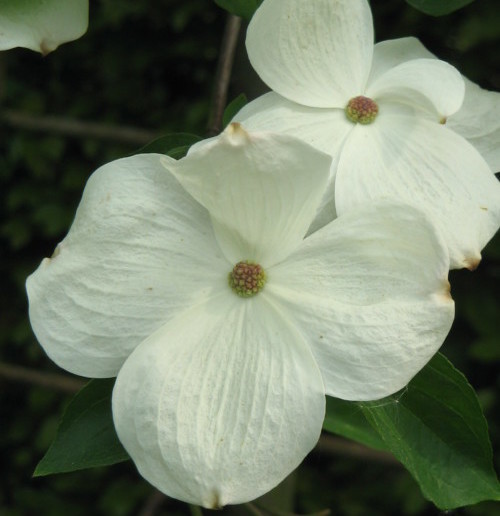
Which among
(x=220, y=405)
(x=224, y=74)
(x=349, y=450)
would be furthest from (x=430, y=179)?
(x=349, y=450)

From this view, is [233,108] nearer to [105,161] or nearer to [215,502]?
[215,502]

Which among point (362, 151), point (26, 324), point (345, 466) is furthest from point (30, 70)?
point (362, 151)

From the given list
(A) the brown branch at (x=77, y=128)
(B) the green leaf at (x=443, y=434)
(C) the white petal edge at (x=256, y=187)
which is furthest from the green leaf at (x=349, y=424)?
(A) the brown branch at (x=77, y=128)

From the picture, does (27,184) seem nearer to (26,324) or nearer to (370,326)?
(26,324)

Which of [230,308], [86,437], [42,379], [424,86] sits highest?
[424,86]

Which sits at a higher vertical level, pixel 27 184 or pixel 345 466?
pixel 27 184

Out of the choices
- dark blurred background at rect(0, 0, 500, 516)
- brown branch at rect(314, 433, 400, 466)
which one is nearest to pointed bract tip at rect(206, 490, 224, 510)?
brown branch at rect(314, 433, 400, 466)
